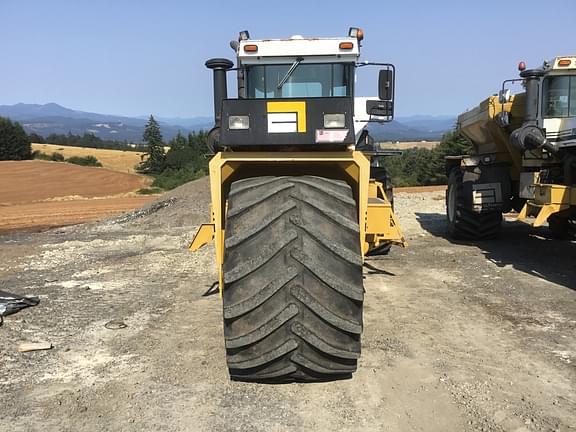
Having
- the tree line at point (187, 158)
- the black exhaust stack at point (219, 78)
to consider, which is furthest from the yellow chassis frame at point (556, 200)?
the tree line at point (187, 158)

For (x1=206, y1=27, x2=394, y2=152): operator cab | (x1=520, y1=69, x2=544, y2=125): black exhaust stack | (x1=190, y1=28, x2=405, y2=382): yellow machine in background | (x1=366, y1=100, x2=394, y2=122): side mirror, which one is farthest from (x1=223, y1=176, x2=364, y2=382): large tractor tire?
(x1=520, y1=69, x2=544, y2=125): black exhaust stack

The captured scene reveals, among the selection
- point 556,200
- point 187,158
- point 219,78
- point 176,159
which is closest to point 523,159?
point 556,200

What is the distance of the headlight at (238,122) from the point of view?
3.92m

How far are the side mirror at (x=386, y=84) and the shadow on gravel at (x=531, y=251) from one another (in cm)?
371

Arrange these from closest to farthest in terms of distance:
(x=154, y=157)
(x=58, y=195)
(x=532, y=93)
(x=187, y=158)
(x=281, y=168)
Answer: (x=281, y=168) < (x=532, y=93) < (x=58, y=195) < (x=187, y=158) < (x=154, y=157)

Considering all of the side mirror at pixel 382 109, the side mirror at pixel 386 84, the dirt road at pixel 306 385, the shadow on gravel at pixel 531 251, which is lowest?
the shadow on gravel at pixel 531 251

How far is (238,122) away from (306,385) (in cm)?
198

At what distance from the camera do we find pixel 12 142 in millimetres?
54562

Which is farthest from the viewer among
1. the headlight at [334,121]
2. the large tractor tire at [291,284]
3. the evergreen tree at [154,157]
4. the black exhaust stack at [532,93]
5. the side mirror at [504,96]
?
the evergreen tree at [154,157]

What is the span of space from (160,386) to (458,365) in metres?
2.40

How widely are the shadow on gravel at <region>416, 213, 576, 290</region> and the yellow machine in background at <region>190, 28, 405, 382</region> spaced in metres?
4.87

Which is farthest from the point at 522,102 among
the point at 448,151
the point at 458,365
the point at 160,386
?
the point at 448,151

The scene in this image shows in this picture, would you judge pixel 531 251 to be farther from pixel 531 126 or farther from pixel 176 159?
pixel 176 159

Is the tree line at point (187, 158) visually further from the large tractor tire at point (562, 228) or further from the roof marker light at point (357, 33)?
the roof marker light at point (357, 33)
